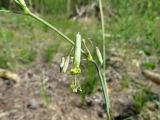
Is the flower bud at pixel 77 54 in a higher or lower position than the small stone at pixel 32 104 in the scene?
higher

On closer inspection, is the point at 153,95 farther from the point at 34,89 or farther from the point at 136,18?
the point at 136,18

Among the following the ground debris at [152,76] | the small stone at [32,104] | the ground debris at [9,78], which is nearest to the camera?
the small stone at [32,104]

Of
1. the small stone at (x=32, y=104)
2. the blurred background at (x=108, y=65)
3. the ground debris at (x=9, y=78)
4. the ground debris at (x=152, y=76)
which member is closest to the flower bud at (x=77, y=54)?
the blurred background at (x=108, y=65)

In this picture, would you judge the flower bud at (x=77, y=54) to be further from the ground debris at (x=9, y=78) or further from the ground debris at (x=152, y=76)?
the ground debris at (x=152, y=76)

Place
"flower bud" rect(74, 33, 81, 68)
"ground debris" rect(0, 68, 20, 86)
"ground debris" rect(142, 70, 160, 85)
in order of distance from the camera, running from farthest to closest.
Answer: "ground debris" rect(142, 70, 160, 85), "ground debris" rect(0, 68, 20, 86), "flower bud" rect(74, 33, 81, 68)

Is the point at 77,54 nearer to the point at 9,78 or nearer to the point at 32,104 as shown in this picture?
the point at 32,104

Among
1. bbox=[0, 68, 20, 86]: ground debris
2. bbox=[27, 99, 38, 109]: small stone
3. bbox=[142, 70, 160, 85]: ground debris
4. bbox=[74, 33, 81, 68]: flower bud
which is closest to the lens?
bbox=[74, 33, 81, 68]: flower bud

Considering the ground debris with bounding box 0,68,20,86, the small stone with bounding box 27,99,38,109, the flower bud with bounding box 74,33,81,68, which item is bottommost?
the small stone with bounding box 27,99,38,109

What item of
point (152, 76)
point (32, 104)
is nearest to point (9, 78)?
point (32, 104)

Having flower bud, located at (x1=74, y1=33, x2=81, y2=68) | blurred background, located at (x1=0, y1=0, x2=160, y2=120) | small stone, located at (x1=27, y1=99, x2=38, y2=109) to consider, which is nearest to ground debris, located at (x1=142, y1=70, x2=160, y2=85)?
blurred background, located at (x1=0, y1=0, x2=160, y2=120)

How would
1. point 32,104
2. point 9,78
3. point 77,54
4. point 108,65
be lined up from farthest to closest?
point 108,65
point 9,78
point 32,104
point 77,54

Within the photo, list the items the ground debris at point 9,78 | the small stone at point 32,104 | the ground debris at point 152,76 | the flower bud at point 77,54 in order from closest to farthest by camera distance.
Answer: the flower bud at point 77,54, the small stone at point 32,104, the ground debris at point 9,78, the ground debris at point 152,76

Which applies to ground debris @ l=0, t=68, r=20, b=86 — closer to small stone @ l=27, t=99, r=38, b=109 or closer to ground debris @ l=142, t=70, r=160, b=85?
small stone @ l=27, t=99, r=38, b=109

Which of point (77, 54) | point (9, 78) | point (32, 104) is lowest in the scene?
point (32, 104)
